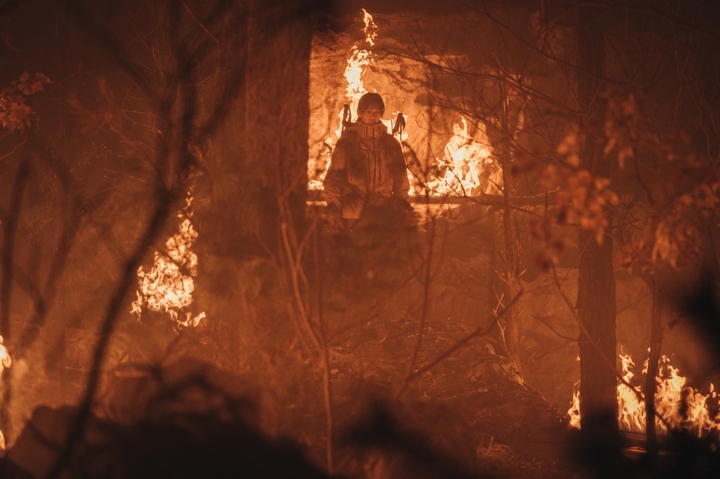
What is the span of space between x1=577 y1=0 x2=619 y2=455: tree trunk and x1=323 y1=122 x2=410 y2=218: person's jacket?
1.90m

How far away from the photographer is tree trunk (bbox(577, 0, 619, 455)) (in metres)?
6.84

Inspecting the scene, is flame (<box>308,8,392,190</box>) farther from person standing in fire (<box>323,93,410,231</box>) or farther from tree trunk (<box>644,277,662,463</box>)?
tree trunk (<box>644,277,662,463</box>)

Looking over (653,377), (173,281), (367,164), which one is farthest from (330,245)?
(653,377)

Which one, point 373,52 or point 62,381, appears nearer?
point 62,381

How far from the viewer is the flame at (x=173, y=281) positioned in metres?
6.62

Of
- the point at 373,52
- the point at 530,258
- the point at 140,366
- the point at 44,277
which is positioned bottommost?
the point at 140,366

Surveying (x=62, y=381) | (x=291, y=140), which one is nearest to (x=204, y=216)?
(x=291, y=140)

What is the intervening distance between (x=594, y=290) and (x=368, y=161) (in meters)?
2.71

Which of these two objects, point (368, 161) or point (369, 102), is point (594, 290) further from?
point (369, 102)

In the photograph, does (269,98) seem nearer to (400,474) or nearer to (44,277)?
(400,474)

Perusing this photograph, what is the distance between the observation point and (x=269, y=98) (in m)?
6.21

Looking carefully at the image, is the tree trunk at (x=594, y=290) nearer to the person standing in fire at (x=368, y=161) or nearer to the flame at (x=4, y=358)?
the person standing in fire at (x=368, y=161)

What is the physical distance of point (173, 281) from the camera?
7273 mm

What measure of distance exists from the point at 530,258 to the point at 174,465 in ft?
21.4
